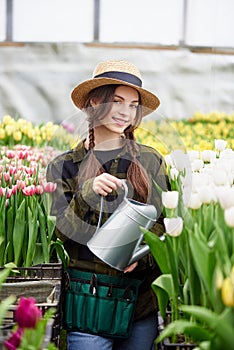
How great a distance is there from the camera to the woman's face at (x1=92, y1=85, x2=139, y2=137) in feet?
9.59

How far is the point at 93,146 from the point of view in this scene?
119 inches

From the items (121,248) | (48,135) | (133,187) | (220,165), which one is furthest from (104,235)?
(48,135)

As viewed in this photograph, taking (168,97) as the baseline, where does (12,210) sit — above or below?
above

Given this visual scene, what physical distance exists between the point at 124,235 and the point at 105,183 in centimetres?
18

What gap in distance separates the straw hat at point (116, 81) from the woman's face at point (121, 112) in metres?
0.03

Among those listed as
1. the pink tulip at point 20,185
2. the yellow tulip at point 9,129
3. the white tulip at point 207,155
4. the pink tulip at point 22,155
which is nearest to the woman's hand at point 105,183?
the pink tulip at point 20,185

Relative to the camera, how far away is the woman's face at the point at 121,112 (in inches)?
115

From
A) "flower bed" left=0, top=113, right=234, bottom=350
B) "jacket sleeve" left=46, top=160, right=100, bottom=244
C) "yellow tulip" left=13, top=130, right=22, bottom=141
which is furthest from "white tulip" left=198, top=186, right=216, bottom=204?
"yellow tulip" left=13, top=130, right=22, bottom=141

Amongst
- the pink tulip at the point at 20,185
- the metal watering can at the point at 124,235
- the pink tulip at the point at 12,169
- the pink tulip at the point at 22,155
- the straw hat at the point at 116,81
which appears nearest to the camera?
the metal watering can at the point at 124,235

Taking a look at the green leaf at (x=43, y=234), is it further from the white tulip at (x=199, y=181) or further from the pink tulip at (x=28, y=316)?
the pink tulip at (x=28, y=316)

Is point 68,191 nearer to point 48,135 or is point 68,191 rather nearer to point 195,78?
point 48,135

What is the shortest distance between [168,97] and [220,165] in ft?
33.2

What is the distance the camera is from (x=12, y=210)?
3.19 meters

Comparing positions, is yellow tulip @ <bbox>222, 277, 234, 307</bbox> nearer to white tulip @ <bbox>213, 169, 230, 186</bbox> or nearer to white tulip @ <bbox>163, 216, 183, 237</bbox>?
white tulip @ <bbox>163, 216, 183, 237</bbox>
